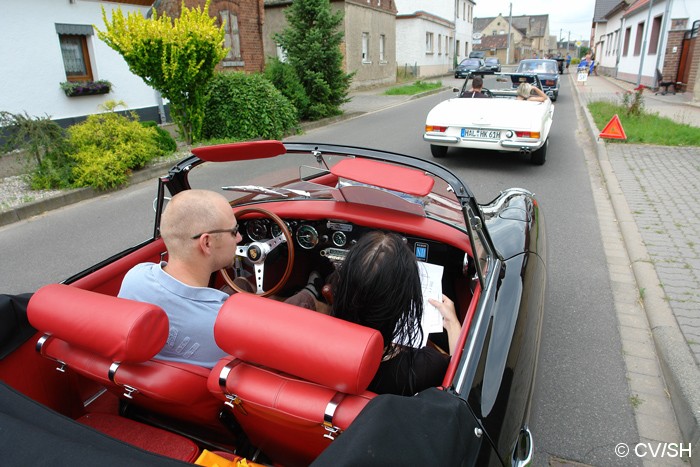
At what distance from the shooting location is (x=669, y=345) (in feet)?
10.7

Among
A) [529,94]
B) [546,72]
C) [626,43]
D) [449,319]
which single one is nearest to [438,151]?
[529,94]

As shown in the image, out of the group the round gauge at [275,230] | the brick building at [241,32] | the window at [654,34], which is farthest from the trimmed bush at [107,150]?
the window at [654,34]

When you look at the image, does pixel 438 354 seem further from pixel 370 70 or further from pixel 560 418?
pixel 370 70

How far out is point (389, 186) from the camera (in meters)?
2.25

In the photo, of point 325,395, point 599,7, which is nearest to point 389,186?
point 325,395

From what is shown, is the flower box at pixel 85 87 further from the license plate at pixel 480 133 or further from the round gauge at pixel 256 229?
the round gauge at pixel 256 229

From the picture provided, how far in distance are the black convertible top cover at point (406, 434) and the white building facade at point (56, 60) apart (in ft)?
35.4

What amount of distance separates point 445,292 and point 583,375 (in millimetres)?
1149

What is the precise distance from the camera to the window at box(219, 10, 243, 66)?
661 inches

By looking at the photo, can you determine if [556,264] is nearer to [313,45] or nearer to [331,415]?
[331,415]

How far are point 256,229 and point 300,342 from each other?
173 cm

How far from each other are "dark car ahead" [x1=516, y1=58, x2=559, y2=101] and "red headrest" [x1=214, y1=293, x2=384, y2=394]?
18.9 metres

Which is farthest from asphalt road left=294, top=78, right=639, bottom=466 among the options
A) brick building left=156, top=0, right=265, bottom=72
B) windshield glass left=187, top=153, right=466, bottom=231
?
brick building left=156, top=0, right=265, bottom=72

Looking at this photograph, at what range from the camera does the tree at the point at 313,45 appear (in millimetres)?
14430
